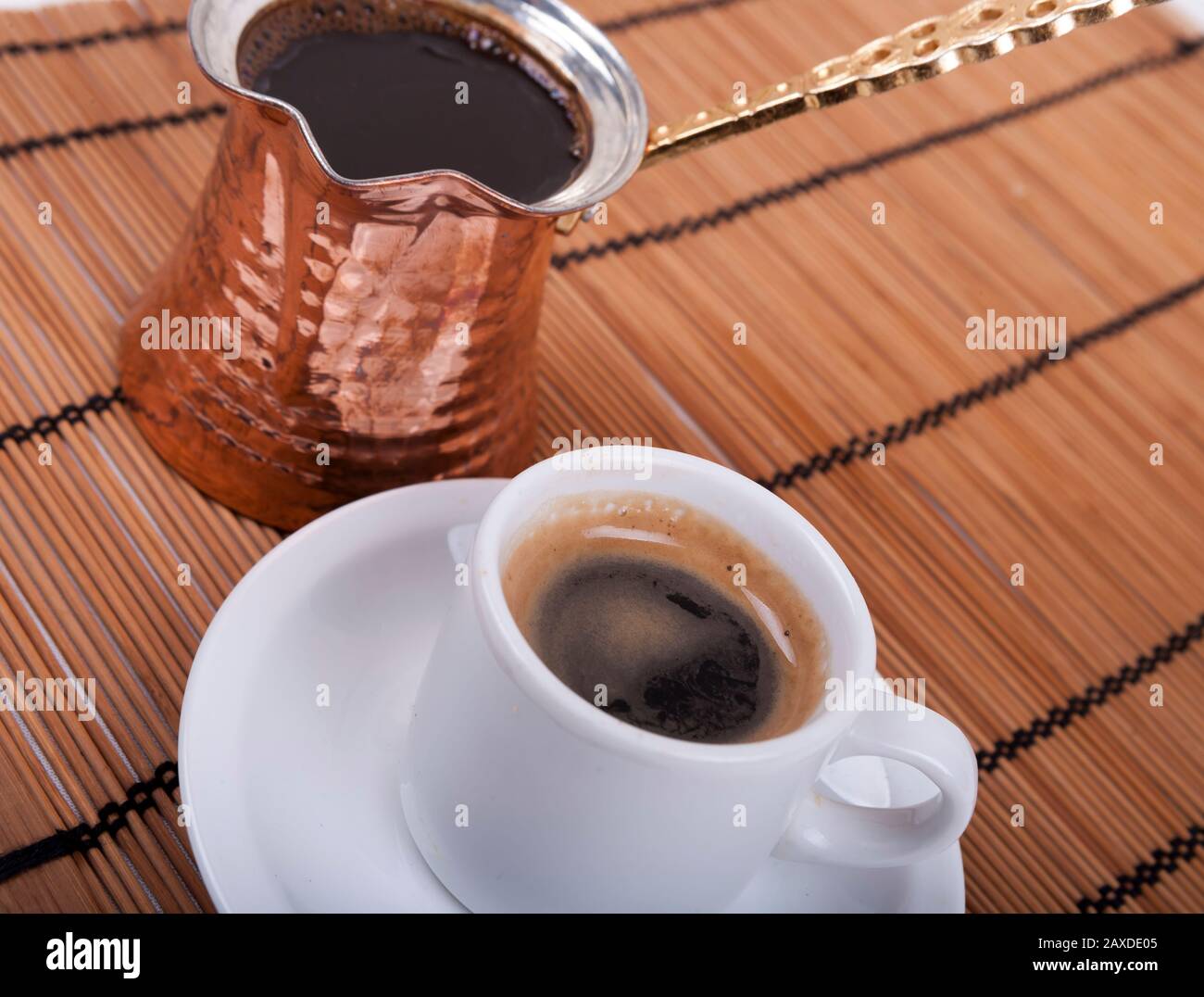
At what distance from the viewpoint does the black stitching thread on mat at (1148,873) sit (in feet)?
2.06

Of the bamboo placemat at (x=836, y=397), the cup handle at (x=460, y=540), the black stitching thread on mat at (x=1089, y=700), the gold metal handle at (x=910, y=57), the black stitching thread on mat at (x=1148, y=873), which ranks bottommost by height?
the black stitching thread on mat at (x=1148, y=873)

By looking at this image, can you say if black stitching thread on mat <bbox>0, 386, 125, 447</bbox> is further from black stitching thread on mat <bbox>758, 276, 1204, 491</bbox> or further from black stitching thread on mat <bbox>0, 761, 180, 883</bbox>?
black stitching thread on mat <bbox>758, 276, 1204, 491</bbox>

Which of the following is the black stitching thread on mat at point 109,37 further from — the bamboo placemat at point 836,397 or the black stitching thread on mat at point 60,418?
the black stitching thread on mat at point 60,418

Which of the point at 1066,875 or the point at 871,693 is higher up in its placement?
the point at 871,693

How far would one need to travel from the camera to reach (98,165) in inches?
29.9

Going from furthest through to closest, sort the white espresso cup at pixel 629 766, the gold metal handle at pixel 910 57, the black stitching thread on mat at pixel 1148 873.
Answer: the black stitching thread on mat at pixel 1148 873, the gold metal handle at pixel 910 57, the white espresso cup at pixel 629 766

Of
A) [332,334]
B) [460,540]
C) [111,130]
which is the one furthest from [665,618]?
[111,130]

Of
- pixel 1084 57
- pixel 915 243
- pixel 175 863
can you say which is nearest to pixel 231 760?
pixel 175 863

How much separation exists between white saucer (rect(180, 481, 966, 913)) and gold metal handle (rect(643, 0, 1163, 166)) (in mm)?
200

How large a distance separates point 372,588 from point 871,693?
0.24 metres

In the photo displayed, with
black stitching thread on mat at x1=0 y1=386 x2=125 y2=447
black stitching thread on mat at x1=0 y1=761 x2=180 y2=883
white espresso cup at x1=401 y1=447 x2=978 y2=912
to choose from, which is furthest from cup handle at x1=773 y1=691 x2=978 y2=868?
black stitching thread on mat at x1=0 y1=386 x2=125 y2=447

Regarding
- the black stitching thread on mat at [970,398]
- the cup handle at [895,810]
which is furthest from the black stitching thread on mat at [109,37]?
the cup handle at [895,810]

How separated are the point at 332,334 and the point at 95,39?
40 cm
